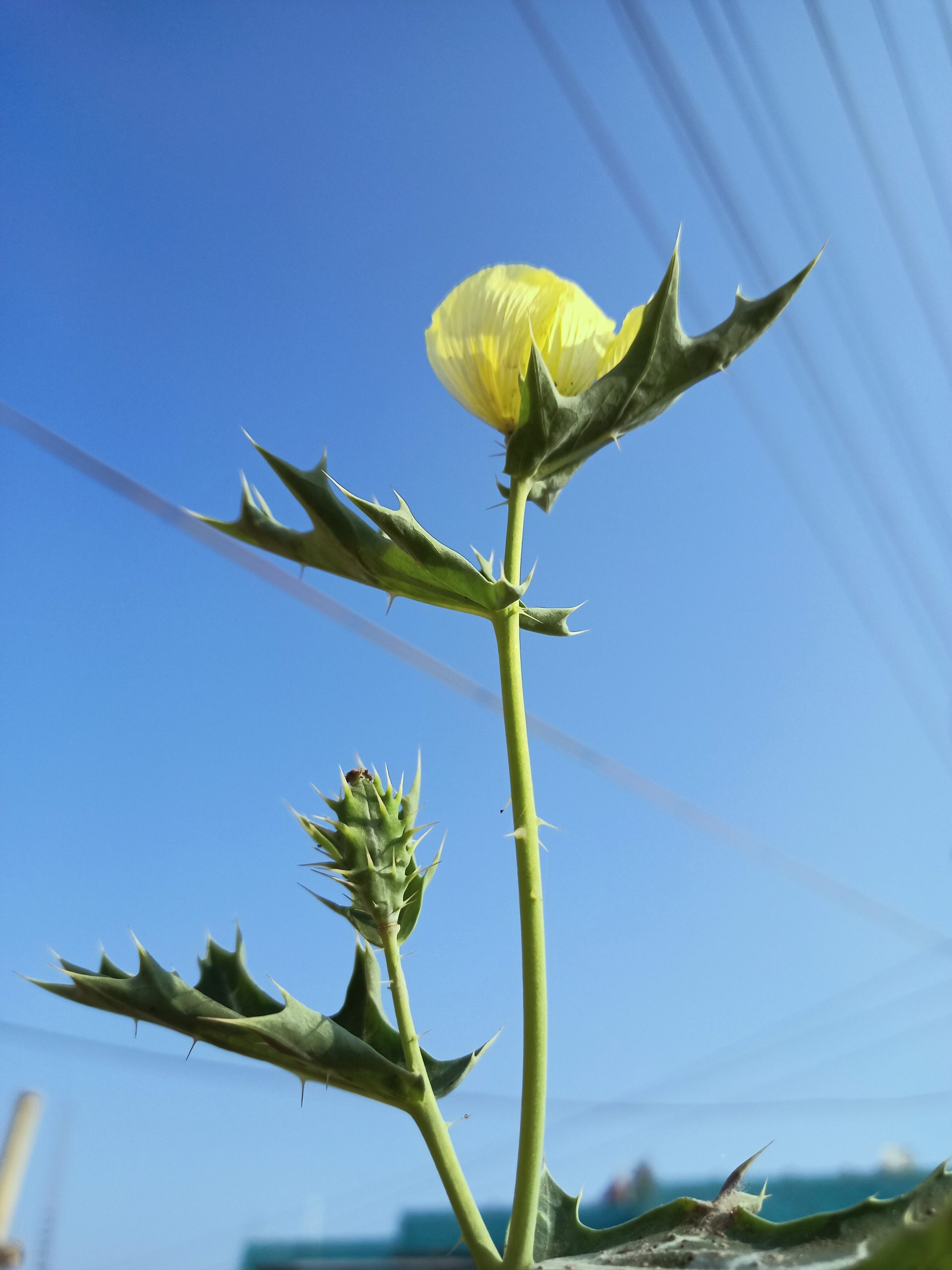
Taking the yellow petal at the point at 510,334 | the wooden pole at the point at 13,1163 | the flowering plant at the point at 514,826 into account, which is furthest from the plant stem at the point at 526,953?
the wooden pole at the point at 13,1163

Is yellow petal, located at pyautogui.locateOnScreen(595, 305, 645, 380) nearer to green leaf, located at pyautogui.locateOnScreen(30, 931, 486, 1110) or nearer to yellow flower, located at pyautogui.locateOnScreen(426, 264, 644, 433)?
yellow flower, located at pyautogui.locateOnScreen(426, 264, 644, 433)

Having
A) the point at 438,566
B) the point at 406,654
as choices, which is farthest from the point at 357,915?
the point at 406,654

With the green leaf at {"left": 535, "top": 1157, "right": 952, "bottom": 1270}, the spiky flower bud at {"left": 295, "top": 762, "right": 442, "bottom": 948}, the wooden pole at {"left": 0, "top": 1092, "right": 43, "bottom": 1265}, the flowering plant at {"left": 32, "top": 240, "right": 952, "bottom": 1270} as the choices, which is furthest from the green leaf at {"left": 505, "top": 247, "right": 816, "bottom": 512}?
the wooden pole at {"left": 0, "top": 1092, "right": 43, "bottom": 1265}

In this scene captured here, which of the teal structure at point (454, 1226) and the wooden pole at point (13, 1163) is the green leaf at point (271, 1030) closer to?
the teal structure at point (454, 1226)

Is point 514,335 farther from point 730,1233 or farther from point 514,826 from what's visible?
point 730,1233

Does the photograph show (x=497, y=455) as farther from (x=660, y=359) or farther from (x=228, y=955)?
(x=228, y=955)

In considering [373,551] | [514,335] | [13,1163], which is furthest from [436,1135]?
[13,1163]
